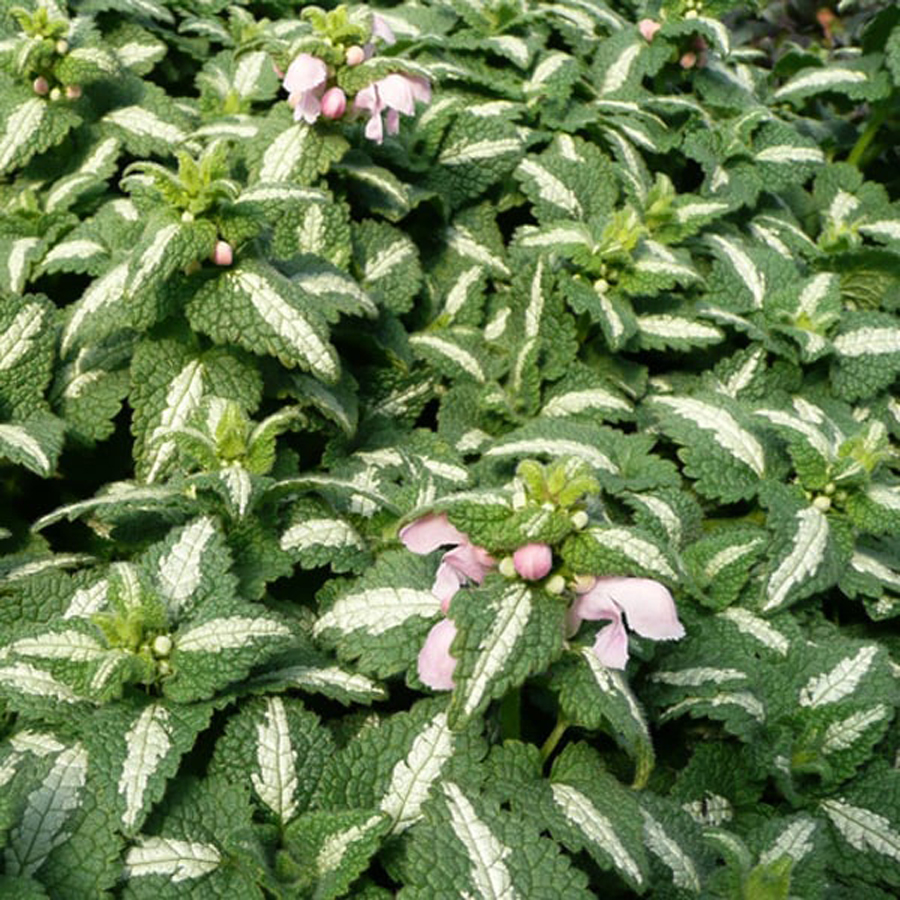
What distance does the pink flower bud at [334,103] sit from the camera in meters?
2.08

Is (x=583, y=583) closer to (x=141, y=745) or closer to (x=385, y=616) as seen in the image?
(x=385, y=616)

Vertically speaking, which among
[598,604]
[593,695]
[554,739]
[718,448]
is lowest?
[554,739]

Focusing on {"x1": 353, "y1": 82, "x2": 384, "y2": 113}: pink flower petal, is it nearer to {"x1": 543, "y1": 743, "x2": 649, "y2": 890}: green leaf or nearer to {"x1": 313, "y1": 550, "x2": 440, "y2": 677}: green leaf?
{"x1": 313, "y1": 550, "x2": 440, "y2": 677}: green leaf

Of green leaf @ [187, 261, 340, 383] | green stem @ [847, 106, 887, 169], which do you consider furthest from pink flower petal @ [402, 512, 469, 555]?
green stem @ [847, 106, 887, 169]

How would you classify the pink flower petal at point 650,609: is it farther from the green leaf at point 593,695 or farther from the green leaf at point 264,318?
the green leaf at point 264,318

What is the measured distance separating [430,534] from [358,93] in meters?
1.13

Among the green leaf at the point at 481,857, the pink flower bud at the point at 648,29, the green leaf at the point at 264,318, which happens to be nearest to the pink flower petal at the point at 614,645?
the green leaf at the point at 481,857

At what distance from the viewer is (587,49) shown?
305 centimetres

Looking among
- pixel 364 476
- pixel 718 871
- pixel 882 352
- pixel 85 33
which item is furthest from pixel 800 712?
pixel 85 33

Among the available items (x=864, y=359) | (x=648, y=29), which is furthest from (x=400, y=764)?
(x=648, y=29)

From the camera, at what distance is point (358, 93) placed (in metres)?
2.07

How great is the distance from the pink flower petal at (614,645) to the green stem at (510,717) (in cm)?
24

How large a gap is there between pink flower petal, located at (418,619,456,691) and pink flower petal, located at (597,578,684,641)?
22 cm

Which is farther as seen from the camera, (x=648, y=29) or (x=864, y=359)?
(x=648, y=29)
